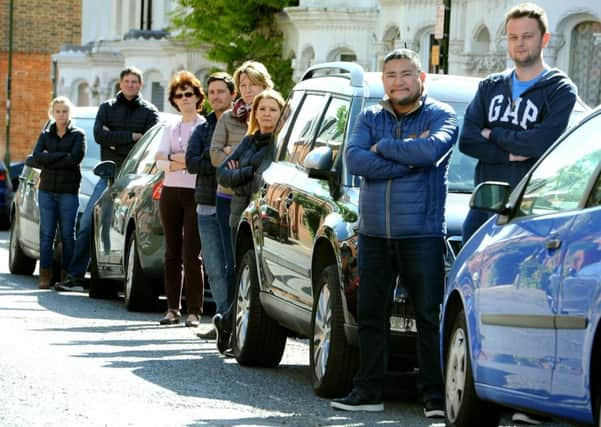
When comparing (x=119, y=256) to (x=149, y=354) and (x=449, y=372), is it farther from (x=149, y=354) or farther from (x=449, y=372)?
(x=449, y=372)

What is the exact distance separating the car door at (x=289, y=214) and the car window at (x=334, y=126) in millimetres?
127

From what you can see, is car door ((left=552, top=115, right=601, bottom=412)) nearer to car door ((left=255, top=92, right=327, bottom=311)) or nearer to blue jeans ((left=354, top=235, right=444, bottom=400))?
blue jeans ((left=354, top=235, right=444, bottom=400))

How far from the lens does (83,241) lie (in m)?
19.2

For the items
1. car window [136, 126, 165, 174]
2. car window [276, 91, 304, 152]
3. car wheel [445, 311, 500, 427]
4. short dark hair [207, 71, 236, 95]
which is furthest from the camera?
car window [136, 126, 165, 174]

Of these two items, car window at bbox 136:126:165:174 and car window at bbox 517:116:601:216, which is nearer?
car window at bbox 517:116:601:216

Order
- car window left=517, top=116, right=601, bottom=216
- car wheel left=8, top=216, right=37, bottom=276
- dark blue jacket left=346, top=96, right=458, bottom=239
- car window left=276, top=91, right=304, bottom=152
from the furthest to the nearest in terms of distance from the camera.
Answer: car wheel left=8, top=216, right=37, bottom=276 < car window left=276, top=91, right=304, bottom=152 < dark blue jacket left=346, top=96, right=458, bottom=239 < car window left=517, top=116, right=601, bottom=216

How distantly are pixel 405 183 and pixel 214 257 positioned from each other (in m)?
4.59

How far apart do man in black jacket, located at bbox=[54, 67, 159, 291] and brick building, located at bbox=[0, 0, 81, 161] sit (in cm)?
5353

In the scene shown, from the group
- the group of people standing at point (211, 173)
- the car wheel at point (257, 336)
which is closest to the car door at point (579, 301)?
the car wheel at point (257, 336)

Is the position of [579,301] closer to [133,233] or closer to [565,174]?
[565,174]

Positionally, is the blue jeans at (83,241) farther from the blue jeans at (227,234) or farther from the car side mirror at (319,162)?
the car side mirror at (319,162)

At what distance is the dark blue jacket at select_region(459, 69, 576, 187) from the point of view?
32.6 ft

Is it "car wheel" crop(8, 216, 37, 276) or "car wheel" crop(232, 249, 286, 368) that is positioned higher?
"car wheel" crop(232, 249, 286, 368)

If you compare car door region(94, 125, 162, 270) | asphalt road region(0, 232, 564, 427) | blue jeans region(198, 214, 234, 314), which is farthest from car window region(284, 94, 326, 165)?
car door region(94, 125, 162, 270)
